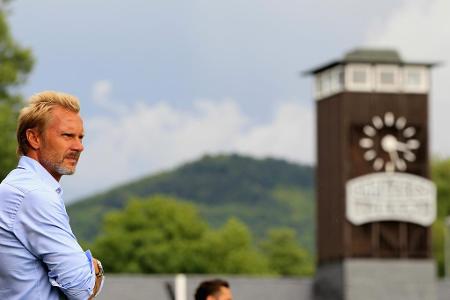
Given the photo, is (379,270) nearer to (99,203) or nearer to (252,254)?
(252,254)

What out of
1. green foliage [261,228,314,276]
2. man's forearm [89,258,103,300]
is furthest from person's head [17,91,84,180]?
green foliage [261,228,314,276]

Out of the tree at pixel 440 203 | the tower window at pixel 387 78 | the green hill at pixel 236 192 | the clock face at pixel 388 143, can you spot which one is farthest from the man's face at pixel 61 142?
the green hill at pixel 236 192

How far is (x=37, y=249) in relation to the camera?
436 cm

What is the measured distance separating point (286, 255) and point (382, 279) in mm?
50521

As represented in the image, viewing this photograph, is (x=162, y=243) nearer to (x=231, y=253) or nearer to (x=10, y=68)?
(x=231, y=253)

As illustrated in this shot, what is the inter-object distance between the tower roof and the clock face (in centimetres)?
153

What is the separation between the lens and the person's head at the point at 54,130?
4.48 metres

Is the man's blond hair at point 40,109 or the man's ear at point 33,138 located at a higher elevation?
the man's blond hair at point 40,109

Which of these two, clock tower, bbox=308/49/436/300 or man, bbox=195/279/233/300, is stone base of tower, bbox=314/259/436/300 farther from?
man, bbox=195/279/233/300

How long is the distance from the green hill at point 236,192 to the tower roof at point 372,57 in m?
98.5

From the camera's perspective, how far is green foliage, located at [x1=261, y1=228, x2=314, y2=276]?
296 feet

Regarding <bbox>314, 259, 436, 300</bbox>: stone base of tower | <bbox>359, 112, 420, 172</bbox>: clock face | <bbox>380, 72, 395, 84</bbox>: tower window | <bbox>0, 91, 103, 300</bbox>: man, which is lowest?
<bbox>314, 259, 436, 300</bbox>: stone base of tower

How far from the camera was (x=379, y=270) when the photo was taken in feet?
141

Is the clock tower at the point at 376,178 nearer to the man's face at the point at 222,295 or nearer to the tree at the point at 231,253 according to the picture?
the tree at the point at 231,253
